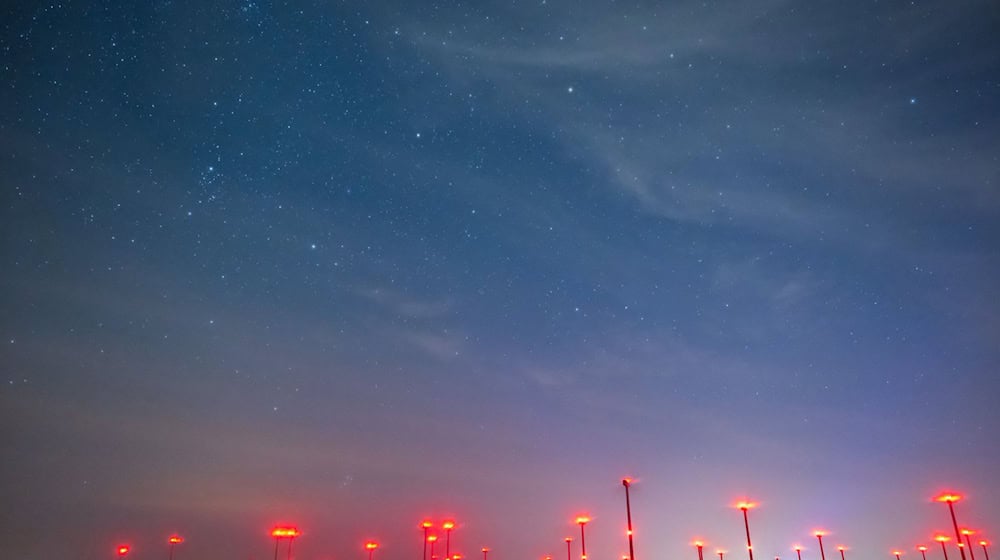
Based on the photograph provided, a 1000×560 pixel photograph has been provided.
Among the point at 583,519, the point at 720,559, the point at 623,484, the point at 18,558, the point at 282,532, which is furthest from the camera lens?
the point at 720,559

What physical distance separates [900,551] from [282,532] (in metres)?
73.1

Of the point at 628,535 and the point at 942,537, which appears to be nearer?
the point at 628,535

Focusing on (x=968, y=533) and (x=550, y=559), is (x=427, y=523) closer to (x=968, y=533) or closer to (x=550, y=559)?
(x=550, y=559)

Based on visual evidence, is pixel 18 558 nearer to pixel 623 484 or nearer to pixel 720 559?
pixel 623 484

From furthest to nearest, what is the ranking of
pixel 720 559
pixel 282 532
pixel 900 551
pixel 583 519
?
pixel 720 559
pixel 900 551
pixel 583 519
pixel 282 532

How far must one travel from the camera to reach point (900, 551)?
70.7m

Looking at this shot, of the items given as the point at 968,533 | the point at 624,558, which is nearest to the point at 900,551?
the point at 968,533

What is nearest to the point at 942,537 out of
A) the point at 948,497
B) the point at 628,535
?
the point at 948,497

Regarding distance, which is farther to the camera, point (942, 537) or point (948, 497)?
point (942, 537)

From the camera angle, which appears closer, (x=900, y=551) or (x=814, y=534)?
(x=814, y=534)

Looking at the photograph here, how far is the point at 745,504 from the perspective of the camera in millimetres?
42000

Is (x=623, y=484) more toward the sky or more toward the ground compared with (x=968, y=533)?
more toward the sky

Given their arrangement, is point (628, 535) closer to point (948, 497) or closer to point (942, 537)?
point (948, 497)

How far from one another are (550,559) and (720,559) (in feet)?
82.0
